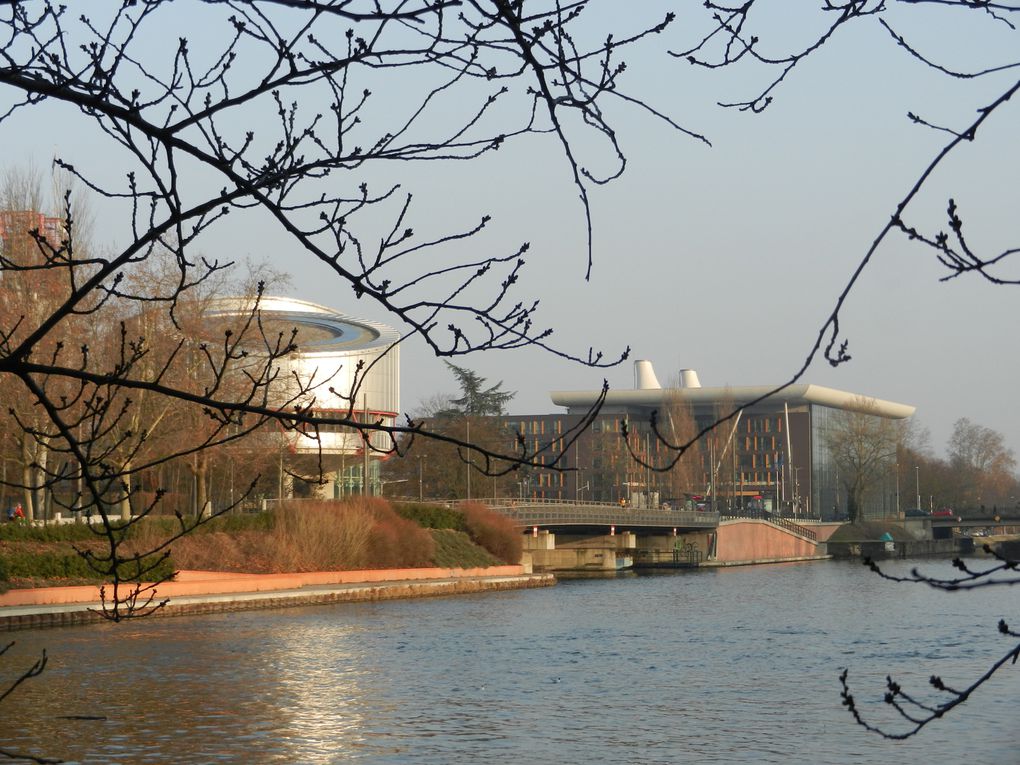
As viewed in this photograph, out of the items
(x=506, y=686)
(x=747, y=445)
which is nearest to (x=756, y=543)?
(x=747, y=445)

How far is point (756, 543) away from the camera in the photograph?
84.4 meters

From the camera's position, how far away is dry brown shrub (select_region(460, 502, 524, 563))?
58.8 meters

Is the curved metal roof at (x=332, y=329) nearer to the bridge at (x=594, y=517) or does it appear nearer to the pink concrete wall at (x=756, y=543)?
the bridge at (x=594, y=517)

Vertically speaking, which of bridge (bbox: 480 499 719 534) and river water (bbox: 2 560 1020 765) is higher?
bridge (bbox: 480 499 719 534)

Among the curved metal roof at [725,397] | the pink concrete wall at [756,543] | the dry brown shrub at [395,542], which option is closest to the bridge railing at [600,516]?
the pink concrete wall at [756,543]

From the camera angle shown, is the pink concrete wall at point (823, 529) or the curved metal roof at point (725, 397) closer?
the pink concrete wall at point (823, 529)

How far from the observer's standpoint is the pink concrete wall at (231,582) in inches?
1308

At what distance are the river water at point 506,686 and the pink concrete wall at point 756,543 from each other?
40.3 metres

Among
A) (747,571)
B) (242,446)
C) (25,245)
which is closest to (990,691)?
(25,245)

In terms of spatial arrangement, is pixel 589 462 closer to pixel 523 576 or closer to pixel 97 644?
pixel 523 576

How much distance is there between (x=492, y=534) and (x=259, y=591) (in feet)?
64.5

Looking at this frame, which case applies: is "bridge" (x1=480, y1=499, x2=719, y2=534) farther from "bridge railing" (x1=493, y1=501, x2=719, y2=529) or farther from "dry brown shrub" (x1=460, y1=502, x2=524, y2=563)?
"dry brown shrub" (x1=460, y1=502, x2=524, y2=563)

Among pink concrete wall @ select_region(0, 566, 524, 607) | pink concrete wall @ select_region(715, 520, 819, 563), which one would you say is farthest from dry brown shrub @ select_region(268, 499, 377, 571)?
pink concrete wall @ select_region(715, 520, 819, 563)

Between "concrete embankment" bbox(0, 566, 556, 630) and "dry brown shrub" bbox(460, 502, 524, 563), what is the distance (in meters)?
3.76
